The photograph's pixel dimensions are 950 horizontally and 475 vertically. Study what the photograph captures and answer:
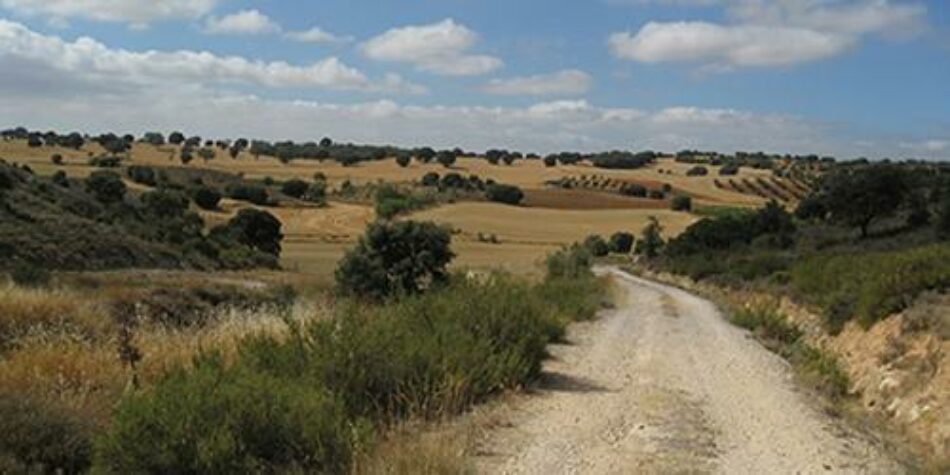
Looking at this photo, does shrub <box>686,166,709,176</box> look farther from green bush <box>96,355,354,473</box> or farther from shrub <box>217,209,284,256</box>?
green bush <box>96,355,354,473</box>

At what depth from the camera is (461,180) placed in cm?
14988

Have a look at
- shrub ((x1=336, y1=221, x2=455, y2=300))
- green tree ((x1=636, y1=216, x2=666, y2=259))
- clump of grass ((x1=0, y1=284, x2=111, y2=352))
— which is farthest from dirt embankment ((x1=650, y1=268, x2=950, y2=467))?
green tree ((x1=636, y1=216, x2=666, y2=259))

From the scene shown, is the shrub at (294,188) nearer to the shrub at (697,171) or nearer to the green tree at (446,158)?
the green tree at (446,158)

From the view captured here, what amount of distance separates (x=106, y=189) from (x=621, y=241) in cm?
5513

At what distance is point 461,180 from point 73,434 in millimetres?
141011

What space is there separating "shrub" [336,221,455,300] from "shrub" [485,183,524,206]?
9648cm

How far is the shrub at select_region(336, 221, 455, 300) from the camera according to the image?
35.1 metres

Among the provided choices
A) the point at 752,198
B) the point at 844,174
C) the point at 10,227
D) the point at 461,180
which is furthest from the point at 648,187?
the point at 10,227

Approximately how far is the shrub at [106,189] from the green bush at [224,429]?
A: 8382 cm

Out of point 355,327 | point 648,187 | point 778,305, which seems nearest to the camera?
point 355,327

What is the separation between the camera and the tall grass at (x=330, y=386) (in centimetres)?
815

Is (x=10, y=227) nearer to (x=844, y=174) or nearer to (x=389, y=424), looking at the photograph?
(x=389, y=424)

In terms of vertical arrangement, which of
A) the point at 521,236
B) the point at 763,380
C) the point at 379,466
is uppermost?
the point at 379,466

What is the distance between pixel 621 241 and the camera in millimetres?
119125
